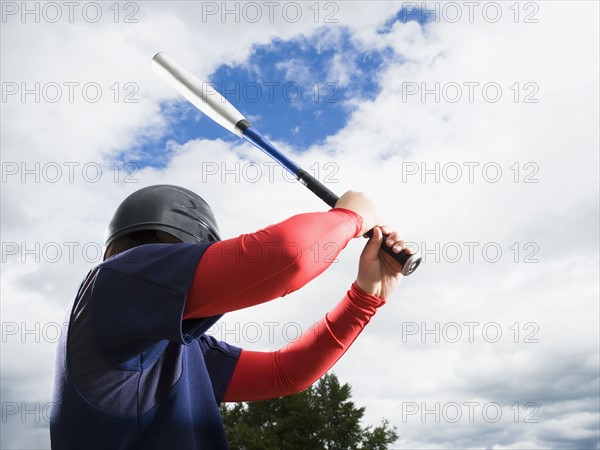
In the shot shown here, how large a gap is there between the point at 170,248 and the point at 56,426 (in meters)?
1.05

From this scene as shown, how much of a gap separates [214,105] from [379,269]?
1530mm

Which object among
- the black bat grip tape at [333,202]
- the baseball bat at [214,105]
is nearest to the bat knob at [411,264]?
the black bat grip tape at [333,202]

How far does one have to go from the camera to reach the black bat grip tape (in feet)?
12.7

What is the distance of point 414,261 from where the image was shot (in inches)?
154

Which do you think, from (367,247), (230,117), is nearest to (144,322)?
(367,247)

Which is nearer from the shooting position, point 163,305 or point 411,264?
point 163,305

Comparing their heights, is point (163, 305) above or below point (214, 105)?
below

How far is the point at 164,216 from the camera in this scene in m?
3.30

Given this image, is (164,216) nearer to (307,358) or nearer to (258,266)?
(258,266)

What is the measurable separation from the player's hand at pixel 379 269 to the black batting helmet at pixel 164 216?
0.96m

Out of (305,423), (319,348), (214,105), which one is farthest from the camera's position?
(305,423)

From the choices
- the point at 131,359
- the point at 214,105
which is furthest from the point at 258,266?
the point at 214,105

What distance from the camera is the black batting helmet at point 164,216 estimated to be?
10.8 feet

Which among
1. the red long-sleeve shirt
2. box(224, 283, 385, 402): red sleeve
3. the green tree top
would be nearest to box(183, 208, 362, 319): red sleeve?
the red long-sleeve shirt
